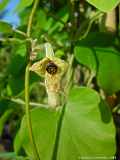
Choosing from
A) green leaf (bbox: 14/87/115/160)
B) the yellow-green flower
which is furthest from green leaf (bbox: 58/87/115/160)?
the yellow-green flower

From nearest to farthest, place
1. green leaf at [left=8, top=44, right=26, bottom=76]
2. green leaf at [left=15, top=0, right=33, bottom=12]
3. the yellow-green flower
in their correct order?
the yellow-green flower < green leaf at [left=15, top=0, right=33, bottom=12] < green leaf at [left=8, top=44, right=26, bottom=76]

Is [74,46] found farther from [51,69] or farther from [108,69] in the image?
[51,69]

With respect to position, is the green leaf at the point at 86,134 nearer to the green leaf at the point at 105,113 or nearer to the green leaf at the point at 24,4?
the green leaf at the point at 105,113

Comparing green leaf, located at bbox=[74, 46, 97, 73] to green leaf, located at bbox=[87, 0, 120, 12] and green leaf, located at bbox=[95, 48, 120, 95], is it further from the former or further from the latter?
green leaf, located at bbox=[87, 0, 120, 12]

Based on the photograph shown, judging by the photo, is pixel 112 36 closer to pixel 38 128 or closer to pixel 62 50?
pixel 62 50

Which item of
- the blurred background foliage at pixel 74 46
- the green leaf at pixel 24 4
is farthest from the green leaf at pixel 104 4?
the green leaf at pixel 24 4

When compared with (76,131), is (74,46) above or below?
above

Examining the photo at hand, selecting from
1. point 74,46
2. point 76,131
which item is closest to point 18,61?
point 74,46
